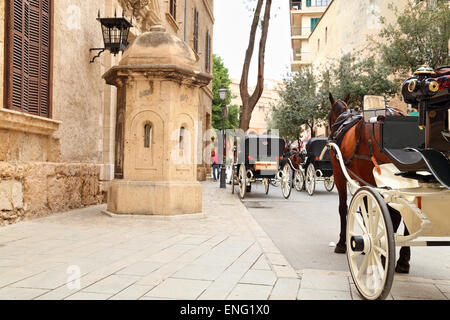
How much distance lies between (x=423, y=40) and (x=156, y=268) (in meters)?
20.2

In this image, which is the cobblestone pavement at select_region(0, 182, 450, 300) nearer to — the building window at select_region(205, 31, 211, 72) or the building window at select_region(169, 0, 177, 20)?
the building window at select_region(169, 0, 177, 20)

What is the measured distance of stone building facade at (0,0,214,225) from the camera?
6945 millimetres

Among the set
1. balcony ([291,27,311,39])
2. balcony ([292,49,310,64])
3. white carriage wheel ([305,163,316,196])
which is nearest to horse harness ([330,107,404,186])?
white carriage wheel ([305,163,316,196])

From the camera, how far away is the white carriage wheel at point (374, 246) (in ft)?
10.2

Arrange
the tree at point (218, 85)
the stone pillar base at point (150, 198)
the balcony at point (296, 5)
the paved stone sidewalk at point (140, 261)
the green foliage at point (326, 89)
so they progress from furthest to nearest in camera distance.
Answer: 1. the balcony at point (296, 5)
2. the tree at point (218, 85)
3. the green foliage at point (326, 89)
4. the stone pillar base at point (150, 198)
5. the paved stone sidewalk at point (140, 261)

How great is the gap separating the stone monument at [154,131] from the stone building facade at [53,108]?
1.04 metres

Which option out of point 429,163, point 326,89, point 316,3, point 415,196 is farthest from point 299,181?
point 316,3

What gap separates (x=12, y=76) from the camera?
695 centimetres

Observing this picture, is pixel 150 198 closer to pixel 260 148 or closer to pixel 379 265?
pixel 379 265

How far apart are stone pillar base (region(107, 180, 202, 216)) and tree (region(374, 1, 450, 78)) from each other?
15.3 meters

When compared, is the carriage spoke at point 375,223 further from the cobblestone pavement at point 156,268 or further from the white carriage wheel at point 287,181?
the white carriage wheel at point 287,181

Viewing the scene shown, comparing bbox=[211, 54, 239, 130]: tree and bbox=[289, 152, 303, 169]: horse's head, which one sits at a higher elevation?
bbox=[211, 54, 239, 130]: tree

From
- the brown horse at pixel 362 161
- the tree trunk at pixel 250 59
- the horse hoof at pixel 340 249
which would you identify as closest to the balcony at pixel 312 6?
the tree trunk at pixel 250 59

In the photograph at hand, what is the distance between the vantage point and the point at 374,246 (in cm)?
348
